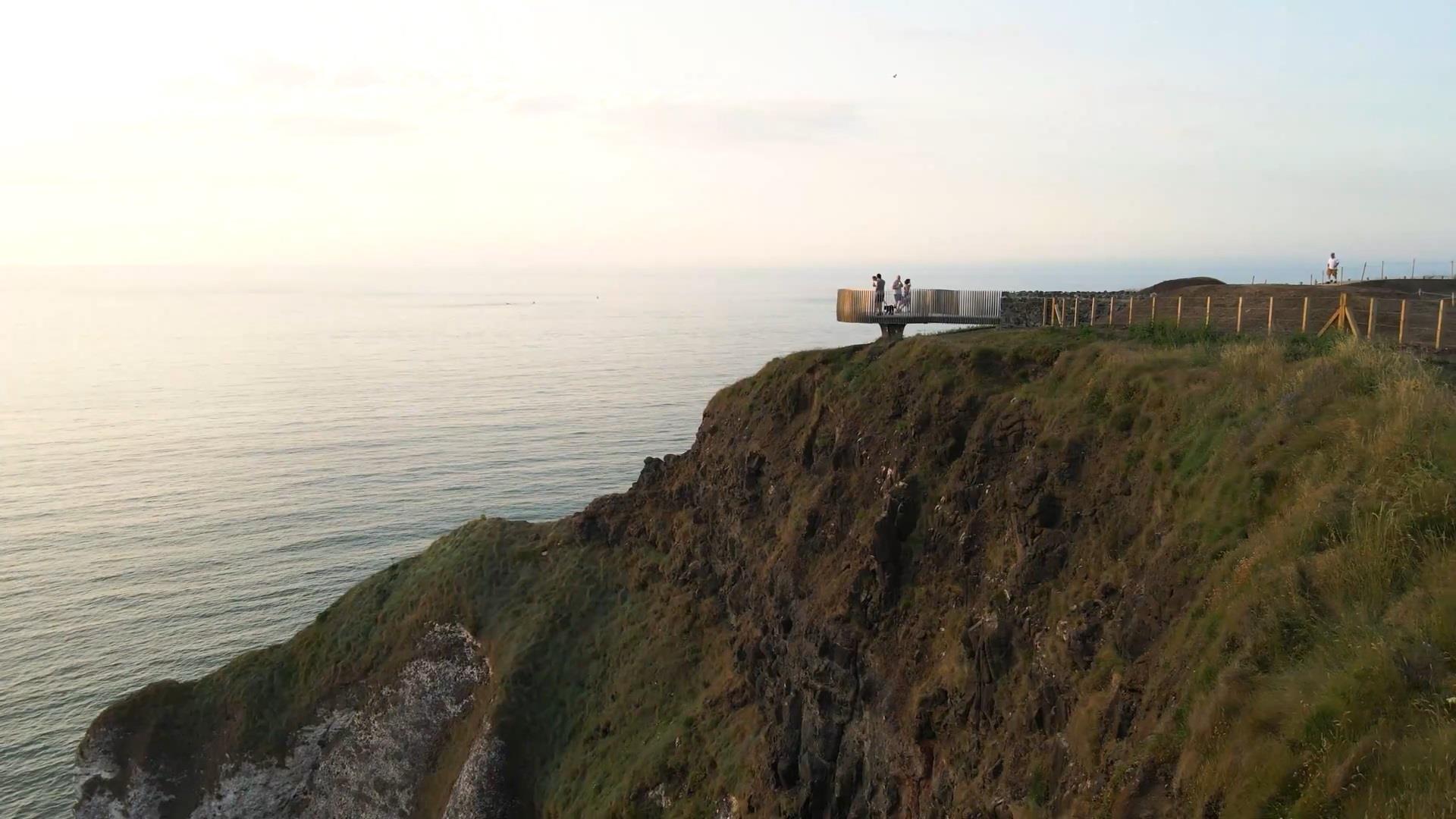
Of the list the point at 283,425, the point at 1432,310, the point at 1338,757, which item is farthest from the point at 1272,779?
the point at 283,425

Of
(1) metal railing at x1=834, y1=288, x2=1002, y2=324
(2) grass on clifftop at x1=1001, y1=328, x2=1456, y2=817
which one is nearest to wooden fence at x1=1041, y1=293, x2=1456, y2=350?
(1) metal railing at x1=834, y1=288, x2=1002, y2=324

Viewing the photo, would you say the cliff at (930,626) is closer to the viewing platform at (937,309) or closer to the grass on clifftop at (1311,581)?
the grass on clifftop at (1311,581)

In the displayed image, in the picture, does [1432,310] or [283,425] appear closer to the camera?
[1432,310]

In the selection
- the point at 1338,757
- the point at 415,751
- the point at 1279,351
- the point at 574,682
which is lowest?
the point at 415,751

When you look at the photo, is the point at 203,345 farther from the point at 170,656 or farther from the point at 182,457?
the point at 170,656

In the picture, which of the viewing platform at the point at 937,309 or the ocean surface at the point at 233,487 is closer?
the viewing platform at the point at 937,309

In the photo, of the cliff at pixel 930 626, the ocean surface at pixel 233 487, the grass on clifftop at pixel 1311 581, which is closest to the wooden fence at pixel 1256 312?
the cliff at pixel 930 626

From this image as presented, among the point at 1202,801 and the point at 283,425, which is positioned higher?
the point at 1202,801
